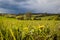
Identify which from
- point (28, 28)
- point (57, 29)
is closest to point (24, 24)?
point (28, 28)

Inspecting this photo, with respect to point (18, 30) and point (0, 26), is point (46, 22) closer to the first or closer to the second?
point (18, 30)

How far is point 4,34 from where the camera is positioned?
1.31m

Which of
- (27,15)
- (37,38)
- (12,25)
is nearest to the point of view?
(37,38)

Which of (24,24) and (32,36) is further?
(24,24)

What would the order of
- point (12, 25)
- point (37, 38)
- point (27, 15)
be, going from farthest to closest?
point (27, 15), point (12, 25), point (37, 38)

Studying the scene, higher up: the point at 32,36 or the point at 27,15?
the point at 27,15

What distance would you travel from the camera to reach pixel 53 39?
1316mm

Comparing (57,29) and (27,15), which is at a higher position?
(27,15)

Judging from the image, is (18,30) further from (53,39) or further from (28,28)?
(53,39)

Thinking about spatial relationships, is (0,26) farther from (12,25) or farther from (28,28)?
(28,28)

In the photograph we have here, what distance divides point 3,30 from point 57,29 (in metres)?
0.46

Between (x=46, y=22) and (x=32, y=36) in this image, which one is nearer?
(x=32, y=36)

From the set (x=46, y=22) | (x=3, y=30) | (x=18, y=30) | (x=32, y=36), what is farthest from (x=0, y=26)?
(x=46, y=22)

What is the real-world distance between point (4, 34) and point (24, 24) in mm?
202
